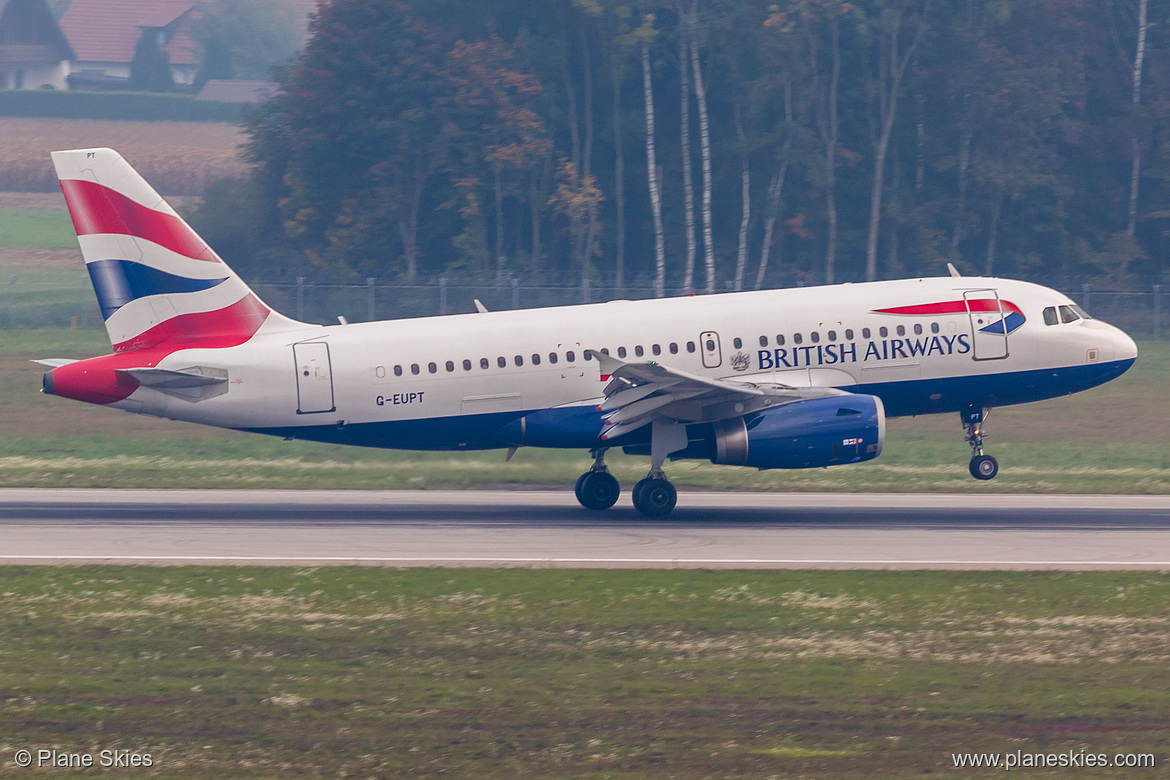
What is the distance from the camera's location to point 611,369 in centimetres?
2566

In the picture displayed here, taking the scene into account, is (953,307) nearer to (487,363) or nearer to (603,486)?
(603,486)

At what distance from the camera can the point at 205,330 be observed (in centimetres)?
2584

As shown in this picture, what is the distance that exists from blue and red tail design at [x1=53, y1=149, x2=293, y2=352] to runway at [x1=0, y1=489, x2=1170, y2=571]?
11.7 feet

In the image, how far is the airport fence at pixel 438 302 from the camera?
51906mm

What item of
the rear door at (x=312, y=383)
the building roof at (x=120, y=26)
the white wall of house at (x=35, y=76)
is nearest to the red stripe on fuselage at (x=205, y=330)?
the rear door at (x=312, y=383)

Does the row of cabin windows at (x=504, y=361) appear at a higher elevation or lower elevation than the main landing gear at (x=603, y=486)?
higher

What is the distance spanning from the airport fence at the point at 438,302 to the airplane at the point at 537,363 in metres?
22.6

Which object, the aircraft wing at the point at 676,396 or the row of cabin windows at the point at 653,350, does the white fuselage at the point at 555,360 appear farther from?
the aircraft wing at the point at 676,396

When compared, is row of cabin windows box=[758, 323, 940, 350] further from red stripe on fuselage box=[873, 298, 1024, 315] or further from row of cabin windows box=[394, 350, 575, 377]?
row of cabin windows box=[394, 350, 575, 377]

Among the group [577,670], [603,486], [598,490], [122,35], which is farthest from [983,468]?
[122,35]

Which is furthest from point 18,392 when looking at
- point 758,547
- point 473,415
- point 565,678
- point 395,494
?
point 565,678

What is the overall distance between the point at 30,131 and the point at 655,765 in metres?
105

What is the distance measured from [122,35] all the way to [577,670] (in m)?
142

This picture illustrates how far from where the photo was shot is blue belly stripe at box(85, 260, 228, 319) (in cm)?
2552
